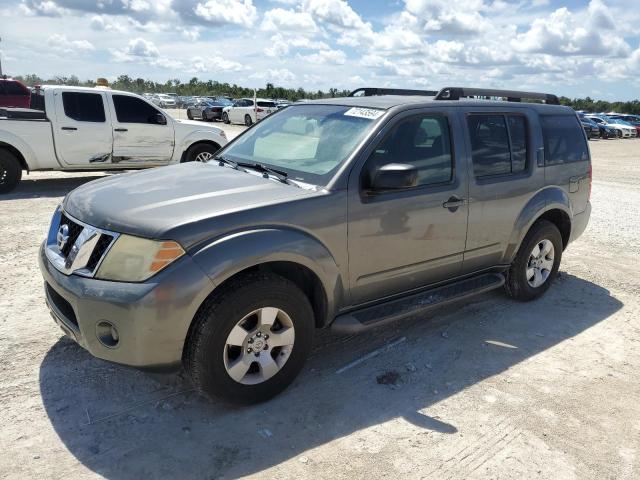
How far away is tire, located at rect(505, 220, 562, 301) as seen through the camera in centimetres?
480

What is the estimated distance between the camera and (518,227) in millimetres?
4605

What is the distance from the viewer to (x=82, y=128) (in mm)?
9242

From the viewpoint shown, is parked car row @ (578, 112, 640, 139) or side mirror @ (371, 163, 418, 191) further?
parked car row @ (578, 112, 640, 139)

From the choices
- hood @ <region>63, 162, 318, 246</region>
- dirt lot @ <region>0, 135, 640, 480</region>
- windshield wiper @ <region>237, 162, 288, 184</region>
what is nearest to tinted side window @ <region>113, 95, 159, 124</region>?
dirt lot @ <region>0, 135, 640, 480</region>

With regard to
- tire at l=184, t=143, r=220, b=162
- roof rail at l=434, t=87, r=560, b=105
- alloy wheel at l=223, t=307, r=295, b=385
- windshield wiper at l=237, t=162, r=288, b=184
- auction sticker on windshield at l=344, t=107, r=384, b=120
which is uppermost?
roof rail at l=434, t=87, r=560, b=105

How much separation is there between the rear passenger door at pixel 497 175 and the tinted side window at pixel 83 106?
735 cm

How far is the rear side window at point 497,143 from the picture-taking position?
13.9 feet

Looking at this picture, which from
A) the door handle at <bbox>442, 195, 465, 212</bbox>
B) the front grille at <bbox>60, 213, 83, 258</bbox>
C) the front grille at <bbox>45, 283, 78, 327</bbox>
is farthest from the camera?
the door handle at <bbox>442, 195, 465, 212</bbox>

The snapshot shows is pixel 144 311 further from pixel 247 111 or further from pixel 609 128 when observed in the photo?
pixel 609 128

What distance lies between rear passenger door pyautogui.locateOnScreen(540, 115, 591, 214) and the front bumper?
349 cm

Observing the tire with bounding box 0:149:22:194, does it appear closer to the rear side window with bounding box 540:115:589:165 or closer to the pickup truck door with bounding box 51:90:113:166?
the pickup truck door with bounding box 51:90:113:166

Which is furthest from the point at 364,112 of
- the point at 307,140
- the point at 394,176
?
the point at 394,176

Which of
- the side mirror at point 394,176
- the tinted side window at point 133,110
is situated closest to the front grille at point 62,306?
the side mirror at point 394,176

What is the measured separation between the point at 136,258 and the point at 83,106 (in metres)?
7.62
